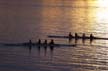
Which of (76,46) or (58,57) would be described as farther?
(76,46)

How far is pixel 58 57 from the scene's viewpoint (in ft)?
199

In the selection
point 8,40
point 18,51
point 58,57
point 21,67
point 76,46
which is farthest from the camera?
point 8,40

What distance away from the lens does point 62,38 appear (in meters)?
78.4

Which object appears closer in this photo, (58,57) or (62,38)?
(58,57)

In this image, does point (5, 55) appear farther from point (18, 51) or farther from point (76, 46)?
point (76, 46)

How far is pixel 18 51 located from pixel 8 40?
40.4 feet

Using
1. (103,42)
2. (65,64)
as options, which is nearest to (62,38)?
(103,42)

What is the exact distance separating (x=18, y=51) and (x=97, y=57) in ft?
38.0

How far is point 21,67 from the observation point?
54094 mm

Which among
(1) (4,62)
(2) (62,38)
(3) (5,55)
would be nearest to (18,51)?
(3) (5,55)

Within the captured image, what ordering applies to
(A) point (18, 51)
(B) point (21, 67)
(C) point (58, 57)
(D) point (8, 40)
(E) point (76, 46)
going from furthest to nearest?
1. (D) point (8, 40)
2. (E) point (76, 46)
3. (A) point (18, 51)
4. (C) point (58, 57)
5. (B) point (21, 67)

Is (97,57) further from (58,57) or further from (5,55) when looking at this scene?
(5,55)

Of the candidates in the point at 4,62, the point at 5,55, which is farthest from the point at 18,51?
the point at 4,62

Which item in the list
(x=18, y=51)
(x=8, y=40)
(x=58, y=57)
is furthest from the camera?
(x=8, y=40)
